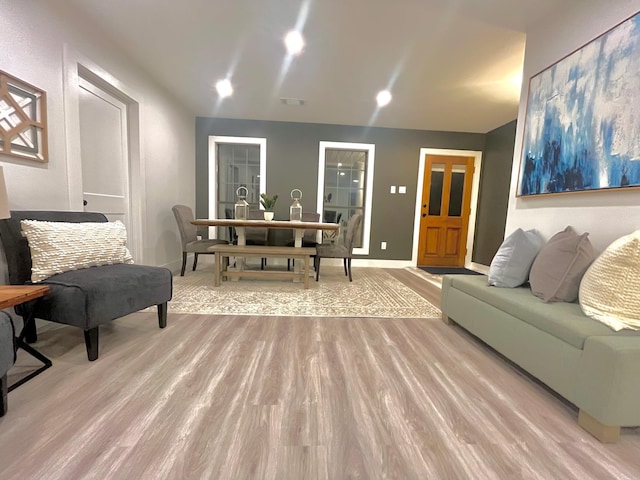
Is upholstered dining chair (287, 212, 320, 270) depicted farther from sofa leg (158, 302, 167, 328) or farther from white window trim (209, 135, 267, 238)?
sofa leg (158, 302, 167, 328)

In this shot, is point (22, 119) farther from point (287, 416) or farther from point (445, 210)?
point (445, 210)

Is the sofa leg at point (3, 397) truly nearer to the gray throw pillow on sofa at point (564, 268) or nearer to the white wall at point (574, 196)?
the gray throw pillow on sofa at point (564, 268)

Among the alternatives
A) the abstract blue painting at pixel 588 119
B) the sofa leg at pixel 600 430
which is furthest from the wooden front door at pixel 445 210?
the sofa leg at pixel 600 430

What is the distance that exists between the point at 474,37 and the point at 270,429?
3222 millimetres

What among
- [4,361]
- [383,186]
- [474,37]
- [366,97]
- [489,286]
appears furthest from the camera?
[383,186]

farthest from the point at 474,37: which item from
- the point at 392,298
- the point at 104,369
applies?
the point at 104,369

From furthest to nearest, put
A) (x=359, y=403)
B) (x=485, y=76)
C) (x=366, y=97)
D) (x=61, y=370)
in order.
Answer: (x=366, y=97)
(x=485, y=76)
(x=61, y=370)
(x=359, y=403)

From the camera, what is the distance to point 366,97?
3615mm

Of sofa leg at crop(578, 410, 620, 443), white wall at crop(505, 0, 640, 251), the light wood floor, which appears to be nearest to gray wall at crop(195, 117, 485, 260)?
white wall at crop(505, 0, 640, 251)

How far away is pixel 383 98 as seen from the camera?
3.56 m

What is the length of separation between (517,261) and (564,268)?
0.34 metres

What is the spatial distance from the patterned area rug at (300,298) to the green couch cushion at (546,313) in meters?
0.76

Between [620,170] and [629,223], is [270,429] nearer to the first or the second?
[629,223]

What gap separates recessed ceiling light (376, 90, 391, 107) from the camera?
3.44 meters
